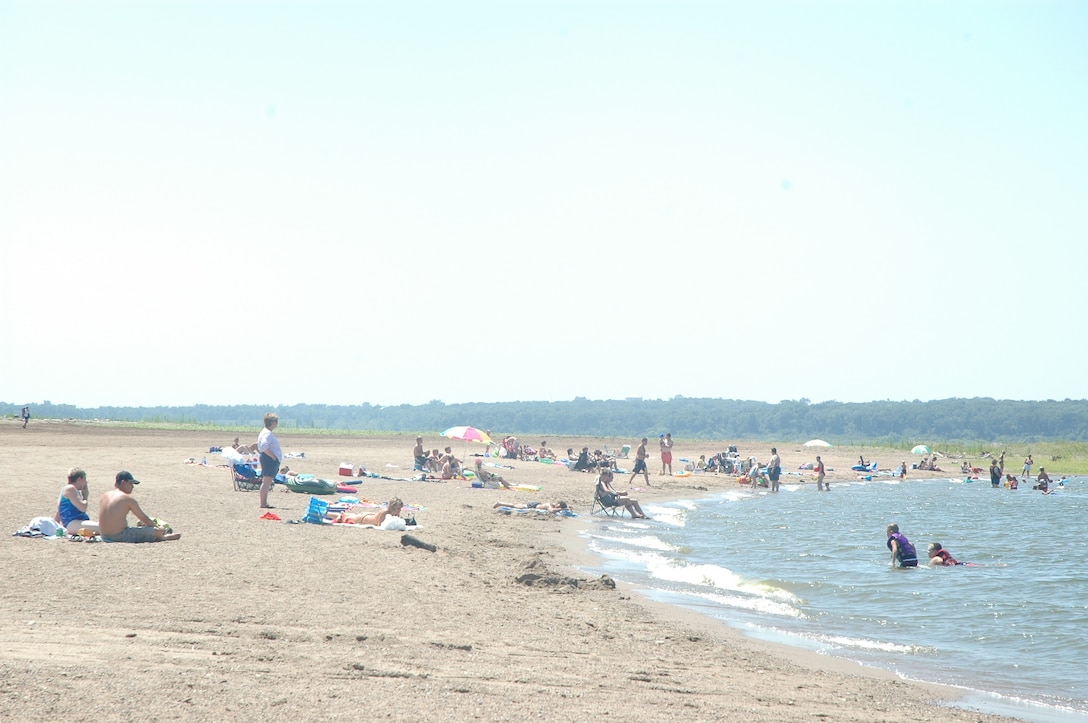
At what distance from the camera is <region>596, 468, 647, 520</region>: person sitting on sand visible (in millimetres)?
21422

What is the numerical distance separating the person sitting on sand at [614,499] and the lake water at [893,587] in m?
0.52

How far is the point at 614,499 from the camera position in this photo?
2156cm

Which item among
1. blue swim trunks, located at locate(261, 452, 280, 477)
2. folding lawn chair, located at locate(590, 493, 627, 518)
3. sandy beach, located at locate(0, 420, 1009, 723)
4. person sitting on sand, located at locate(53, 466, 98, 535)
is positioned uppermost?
blue swim trunks, located at locate(261, 452, 280, 477)

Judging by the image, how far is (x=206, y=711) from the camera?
487cm

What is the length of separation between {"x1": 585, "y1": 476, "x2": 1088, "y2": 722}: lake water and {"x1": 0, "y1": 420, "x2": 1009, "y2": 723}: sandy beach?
101 centimetres

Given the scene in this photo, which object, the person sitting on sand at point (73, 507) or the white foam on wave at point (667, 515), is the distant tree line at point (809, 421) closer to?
the white foam on wave at point (667, 515)

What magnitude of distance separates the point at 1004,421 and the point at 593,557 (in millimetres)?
149474

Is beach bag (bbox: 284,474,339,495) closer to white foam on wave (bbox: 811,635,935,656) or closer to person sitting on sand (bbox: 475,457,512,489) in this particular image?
person sitting on sand (bbox: 475,457,512,489)

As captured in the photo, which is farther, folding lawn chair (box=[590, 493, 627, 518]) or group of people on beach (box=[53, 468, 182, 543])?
folding lawn chair (box=[590, 493, 627, 518])

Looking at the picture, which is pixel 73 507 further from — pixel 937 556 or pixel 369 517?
pixel 937 556

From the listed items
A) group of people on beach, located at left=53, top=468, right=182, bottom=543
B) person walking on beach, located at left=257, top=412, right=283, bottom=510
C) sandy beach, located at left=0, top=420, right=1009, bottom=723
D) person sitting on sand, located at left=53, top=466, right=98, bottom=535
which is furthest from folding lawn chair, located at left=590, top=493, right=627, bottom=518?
person sitting on sand, located at left=53, top=466, right=98, bottom=535

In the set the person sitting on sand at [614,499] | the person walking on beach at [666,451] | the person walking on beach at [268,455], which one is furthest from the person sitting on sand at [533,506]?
the person walking on beach at [666,451]

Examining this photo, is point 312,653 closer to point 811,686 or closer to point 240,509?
point 811,686

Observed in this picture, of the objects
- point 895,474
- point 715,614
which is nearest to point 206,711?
point 715,614
